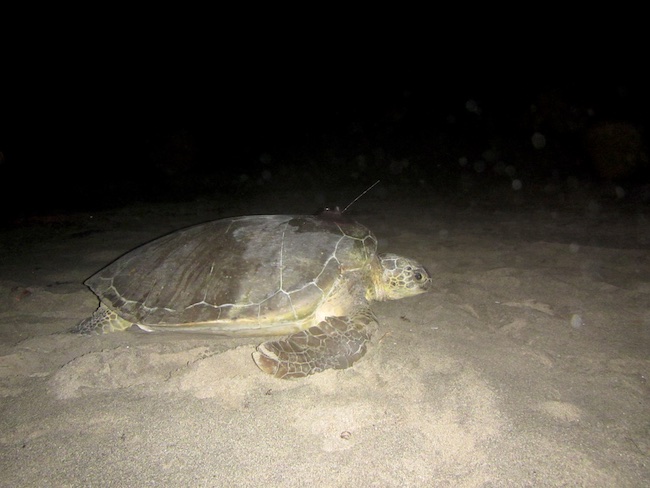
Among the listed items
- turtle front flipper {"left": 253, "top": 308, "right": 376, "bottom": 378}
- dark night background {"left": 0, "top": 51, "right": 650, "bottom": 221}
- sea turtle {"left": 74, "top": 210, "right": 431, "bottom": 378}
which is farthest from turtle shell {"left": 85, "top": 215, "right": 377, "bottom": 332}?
dark night background {"left": 0, "top": 51, "right": 650, "bottom": 221}

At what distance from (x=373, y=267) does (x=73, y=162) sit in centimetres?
1715

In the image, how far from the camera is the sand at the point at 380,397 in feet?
5.80

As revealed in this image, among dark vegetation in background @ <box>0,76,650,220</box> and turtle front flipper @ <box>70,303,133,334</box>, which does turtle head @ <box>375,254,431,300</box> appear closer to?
turtle front flipper @ <box>70,303,133,334</box>

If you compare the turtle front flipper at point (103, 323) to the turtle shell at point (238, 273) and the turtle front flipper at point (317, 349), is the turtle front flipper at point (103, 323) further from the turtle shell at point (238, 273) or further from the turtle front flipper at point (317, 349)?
the turtle front flipper at point (317, 349)

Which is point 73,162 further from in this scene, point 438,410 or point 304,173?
point 438,410

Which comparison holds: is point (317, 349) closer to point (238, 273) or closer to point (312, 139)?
point (238, 273)

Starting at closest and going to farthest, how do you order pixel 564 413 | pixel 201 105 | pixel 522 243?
pixel 564 413 < pixel 522 243 < pixel 201 105

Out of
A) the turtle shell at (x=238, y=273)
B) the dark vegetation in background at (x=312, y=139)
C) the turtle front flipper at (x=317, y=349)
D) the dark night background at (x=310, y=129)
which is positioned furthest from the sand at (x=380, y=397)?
the dark vegetation in background at (x=312, y=139)

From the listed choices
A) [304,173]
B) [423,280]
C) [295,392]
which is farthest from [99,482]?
[304,173]

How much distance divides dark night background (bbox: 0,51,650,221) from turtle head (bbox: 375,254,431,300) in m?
4.80

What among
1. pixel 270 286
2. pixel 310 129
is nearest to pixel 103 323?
pixel 270 286

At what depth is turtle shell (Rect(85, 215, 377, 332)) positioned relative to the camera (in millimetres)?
2713

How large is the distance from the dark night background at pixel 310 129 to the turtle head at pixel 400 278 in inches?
189

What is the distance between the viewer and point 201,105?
2550 centimetres
